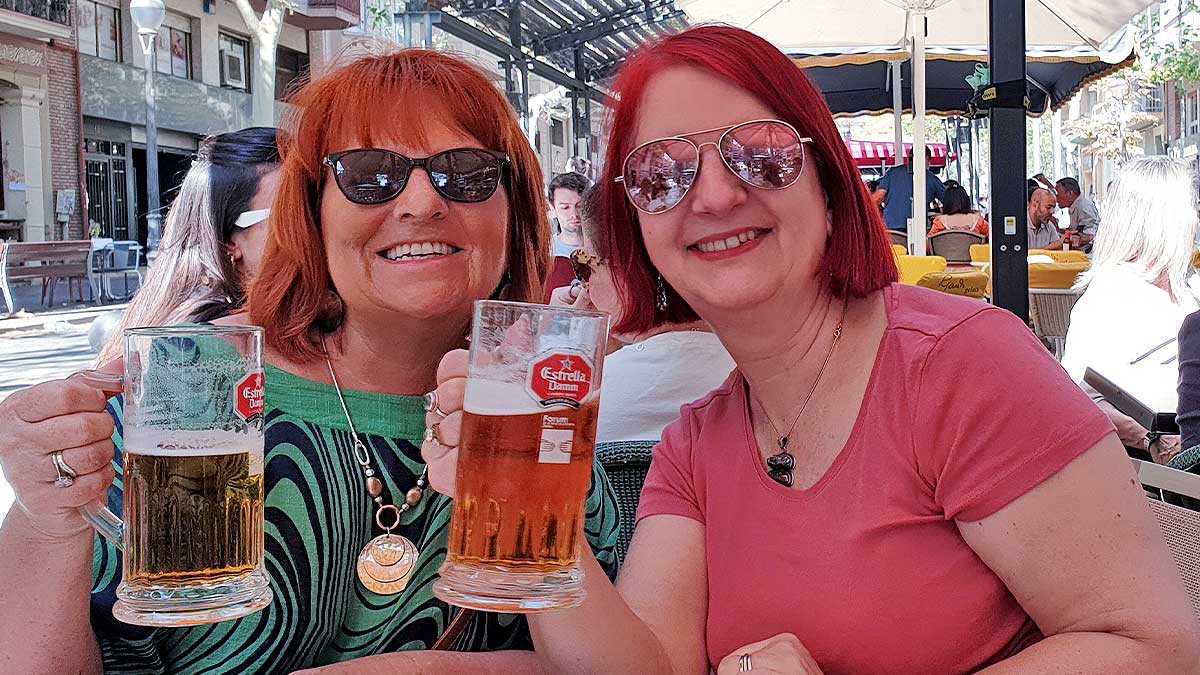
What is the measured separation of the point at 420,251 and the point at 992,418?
80cm

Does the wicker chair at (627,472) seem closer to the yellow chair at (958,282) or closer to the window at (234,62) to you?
the yellow chair at (958,282)

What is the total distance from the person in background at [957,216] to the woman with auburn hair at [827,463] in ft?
25.8

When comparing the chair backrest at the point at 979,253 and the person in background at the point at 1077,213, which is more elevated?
the person in background at the point at 1077,213

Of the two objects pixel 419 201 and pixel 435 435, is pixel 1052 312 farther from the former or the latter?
pixel 435 435

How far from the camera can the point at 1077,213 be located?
40.9ft

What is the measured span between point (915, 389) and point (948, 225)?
834cm

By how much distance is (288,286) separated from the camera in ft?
5.74

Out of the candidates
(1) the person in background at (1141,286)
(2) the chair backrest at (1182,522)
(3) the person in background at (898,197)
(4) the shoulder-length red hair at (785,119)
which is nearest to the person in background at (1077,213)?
(3) the person in background at (898,197)

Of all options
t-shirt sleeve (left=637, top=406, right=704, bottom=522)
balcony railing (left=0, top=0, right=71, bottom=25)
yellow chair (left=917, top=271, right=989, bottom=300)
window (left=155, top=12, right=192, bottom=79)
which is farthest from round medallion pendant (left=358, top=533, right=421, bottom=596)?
window (left=155, top=12, right=192, bottom=79)

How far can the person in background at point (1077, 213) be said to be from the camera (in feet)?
37.0

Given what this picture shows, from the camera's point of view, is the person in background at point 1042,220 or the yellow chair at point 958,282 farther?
the person in background at point 1042,220

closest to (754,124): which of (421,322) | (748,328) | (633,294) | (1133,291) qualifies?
(748,328)

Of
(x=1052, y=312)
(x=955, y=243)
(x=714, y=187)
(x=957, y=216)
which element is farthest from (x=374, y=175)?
(x=957, y=216)

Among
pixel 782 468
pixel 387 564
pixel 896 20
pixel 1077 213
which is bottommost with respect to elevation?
pixel 387 564
